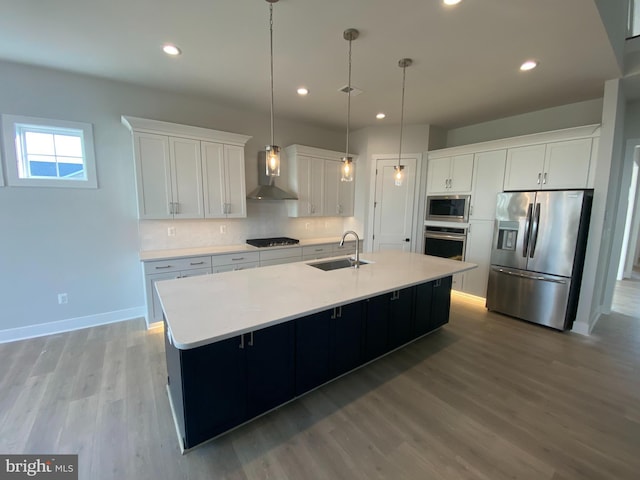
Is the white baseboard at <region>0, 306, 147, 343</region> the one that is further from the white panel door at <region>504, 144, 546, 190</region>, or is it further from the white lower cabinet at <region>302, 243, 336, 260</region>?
the white panel door at <region>504, 144, 546, 190</region>

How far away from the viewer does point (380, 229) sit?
5.00 metres

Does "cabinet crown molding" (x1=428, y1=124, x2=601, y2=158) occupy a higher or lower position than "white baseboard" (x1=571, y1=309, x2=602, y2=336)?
higher

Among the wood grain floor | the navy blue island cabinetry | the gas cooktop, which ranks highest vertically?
the gas cooktop

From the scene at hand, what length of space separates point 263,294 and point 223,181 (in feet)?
7.87

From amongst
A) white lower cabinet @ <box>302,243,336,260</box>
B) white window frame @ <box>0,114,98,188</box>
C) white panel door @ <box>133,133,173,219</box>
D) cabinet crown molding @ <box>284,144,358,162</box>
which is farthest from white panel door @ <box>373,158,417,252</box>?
white window frame @ <box>0,114,98,188</box>

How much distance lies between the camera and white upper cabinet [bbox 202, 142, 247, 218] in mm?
3621

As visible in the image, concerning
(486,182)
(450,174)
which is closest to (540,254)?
(486,182)

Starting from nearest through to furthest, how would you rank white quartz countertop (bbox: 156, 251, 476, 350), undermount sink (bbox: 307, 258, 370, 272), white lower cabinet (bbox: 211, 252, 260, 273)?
white quartz countertop (bbox: 156, 251, 476, 350) → undermount sink (bbox: 307, 258, 370, 272) → white lower cabinet (bbox: 211, 252, 260, 273)

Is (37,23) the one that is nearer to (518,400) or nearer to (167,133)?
(167,133)

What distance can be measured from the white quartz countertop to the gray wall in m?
1.90

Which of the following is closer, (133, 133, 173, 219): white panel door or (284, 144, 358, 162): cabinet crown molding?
(133, 133, 173, 219): white panel door

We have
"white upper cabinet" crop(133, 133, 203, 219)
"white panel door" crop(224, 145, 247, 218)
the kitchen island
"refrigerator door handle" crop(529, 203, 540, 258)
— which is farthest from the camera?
"white panel door" crop(224, 145, 247, 218)

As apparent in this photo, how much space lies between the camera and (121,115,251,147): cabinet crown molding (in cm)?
311

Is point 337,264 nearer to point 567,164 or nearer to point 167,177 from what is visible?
point 167,177
